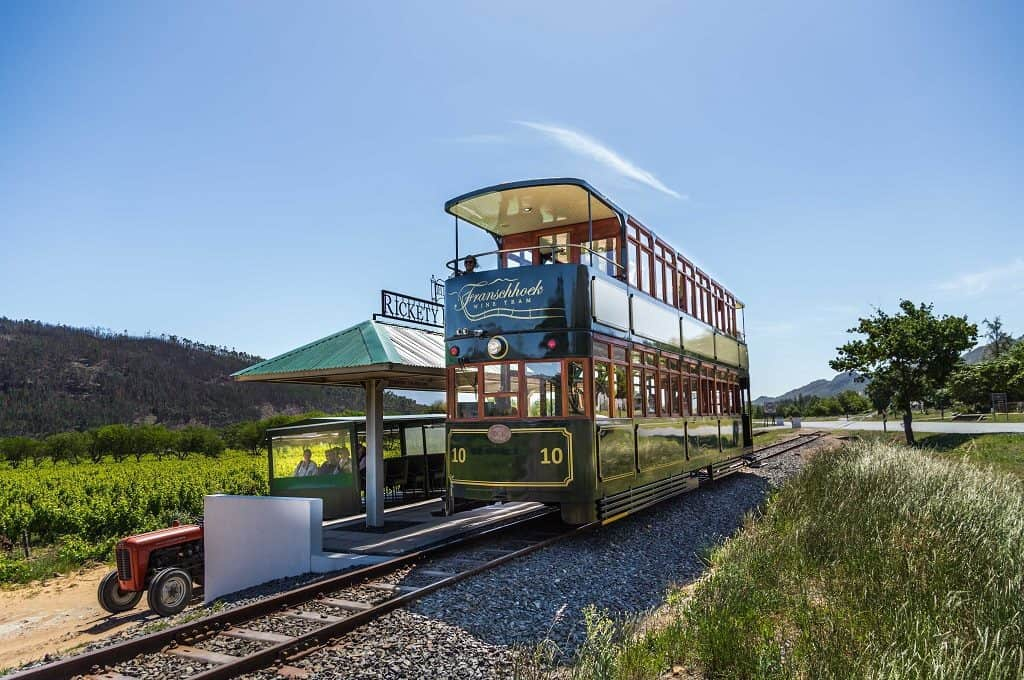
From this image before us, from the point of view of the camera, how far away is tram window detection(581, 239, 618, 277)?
10617 millimetres

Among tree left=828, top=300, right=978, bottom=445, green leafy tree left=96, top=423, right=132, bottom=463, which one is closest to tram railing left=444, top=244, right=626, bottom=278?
tree left=828, top=300, right=978, bottom=445

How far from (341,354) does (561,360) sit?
4.52 metres

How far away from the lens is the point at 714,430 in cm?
1505

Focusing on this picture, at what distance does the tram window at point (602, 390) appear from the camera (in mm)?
9617

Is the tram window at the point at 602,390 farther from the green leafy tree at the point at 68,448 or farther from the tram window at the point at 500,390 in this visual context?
the green leafy tree at the point at 68,448

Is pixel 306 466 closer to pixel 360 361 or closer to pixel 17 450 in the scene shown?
pixel 360 361

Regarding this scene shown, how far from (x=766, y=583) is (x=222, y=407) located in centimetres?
8892

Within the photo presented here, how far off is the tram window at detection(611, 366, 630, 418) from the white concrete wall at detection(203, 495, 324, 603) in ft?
14.9

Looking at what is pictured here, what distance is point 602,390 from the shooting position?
9844 millimetres

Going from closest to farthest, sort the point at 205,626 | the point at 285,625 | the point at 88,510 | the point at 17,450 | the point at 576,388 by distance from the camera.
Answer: the point at 205,626
the point at 285,625
the point at 576,388
the point at 88,510
the point at 17,450

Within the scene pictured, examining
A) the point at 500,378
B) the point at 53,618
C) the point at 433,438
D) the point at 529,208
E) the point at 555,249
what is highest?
the point at 529,208

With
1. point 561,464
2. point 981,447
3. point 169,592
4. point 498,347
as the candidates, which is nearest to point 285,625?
point 169,592

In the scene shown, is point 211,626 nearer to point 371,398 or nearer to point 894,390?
point 371,398

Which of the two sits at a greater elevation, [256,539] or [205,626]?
[256,539]
